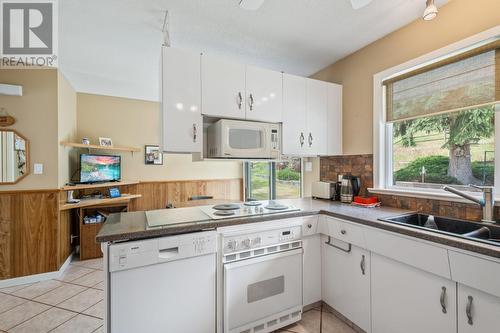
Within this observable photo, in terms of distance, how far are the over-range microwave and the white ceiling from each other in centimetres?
88

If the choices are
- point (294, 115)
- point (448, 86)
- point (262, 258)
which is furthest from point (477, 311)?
point (294, 115)

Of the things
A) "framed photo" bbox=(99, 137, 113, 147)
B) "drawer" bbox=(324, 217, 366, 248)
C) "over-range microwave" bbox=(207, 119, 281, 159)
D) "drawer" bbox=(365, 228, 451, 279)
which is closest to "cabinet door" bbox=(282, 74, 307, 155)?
"over-range microwave" bbox=(207, 119, 281, 159)

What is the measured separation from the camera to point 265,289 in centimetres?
178

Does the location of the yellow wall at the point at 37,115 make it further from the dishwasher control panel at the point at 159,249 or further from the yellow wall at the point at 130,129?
the dishwasher control panel at the point at 159,249

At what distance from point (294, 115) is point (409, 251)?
5.19 ft

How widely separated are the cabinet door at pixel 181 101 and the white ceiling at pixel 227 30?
404mm

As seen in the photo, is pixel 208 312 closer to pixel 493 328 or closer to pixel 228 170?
pixel 493 328

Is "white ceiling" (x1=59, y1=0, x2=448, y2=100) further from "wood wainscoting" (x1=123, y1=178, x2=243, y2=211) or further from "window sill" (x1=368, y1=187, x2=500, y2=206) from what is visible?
"wood wainscoting" (x1=123, y1=178, x2=243, y2=211)

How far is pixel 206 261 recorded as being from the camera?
158cm

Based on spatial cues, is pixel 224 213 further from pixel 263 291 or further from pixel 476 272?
pixel 476 272

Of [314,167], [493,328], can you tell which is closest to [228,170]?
[314,167]

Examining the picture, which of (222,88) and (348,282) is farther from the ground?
(222,88)

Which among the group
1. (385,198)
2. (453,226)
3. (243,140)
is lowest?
(453,226)

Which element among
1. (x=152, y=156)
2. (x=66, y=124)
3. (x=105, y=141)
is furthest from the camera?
(x=152, y=156)
